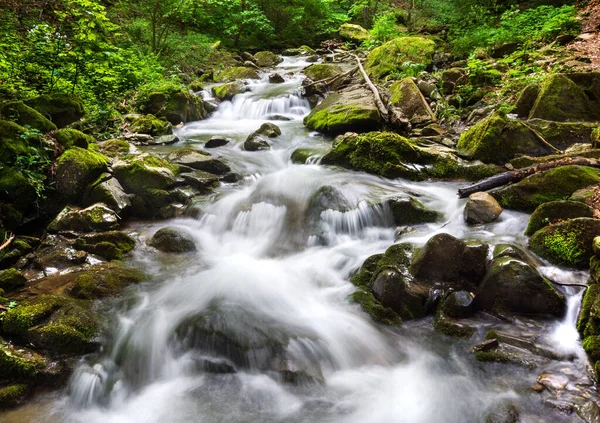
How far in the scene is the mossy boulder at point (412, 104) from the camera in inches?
355

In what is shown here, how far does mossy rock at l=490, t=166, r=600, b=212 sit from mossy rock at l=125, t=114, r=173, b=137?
797cm

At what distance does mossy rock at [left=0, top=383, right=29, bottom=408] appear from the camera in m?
3.17

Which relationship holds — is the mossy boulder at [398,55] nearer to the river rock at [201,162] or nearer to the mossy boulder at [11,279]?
the river rock at [201,162]

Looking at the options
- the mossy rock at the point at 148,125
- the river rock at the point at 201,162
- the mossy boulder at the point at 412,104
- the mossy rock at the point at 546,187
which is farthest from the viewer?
the mossy rock at the point at 148,125

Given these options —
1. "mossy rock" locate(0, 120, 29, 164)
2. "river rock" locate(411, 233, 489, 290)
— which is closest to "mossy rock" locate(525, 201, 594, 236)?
"river rock" locate(411, 233, 489, 290)

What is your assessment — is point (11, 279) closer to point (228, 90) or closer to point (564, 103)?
point (564, 103)

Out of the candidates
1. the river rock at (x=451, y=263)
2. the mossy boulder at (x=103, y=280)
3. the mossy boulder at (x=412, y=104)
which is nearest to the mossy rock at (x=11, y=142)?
the mossy boulder at (x=103, y=280)

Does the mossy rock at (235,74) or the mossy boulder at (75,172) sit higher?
the mossy rock at (235,74)

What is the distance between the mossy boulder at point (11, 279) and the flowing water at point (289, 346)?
1.09 metres

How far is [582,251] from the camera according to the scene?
13.2 feet

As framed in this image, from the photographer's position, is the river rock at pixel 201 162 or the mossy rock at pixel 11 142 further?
the river rock at pixel 201 162

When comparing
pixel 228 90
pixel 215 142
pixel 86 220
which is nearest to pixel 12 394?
pixel 86 220

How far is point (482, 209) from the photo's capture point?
5379 millimetres

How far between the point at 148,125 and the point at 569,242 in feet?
30.1
